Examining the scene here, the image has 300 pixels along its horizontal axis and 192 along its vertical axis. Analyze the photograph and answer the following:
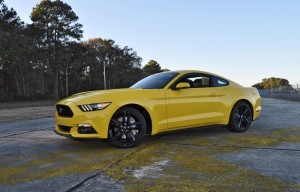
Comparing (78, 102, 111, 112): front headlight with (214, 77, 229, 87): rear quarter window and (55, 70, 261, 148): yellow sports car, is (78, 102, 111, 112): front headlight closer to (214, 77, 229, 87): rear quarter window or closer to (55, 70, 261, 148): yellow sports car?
(55, 70, 261, 148): yellow sports car

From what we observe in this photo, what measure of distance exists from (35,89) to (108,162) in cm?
4917

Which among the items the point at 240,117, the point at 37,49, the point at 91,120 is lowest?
the point at 240,117

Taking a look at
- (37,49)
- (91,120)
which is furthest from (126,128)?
(37,49)

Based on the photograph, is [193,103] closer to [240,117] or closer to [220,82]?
[220,82]

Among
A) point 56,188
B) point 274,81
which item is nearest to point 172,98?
point 56,188

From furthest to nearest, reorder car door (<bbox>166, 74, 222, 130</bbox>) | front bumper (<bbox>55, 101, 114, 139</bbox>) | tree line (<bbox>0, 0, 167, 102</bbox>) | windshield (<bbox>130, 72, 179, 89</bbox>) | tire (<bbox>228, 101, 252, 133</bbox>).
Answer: tree line (<bbox>0, 0, 167, 102</bbox>) → tire (<bbox>228, 101, 252, 133</bbox>) → windshield (<bbox>130, 72, 179, 89</bbox>) → car door (<bbox>166, 74, 222, 130</bbox>) → front bumper (<bbox>55, 101, 114, 139</bbox>)

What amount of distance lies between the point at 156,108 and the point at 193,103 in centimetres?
92

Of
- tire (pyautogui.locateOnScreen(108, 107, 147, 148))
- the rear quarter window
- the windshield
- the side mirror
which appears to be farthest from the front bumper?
the rear quarter window

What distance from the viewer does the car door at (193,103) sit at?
250 inches

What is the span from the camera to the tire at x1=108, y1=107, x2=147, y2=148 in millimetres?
5766

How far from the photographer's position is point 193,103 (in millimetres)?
6633

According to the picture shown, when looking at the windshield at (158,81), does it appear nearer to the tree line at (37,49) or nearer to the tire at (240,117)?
the tire at (240,117)

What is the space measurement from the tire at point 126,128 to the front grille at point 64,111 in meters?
0.73

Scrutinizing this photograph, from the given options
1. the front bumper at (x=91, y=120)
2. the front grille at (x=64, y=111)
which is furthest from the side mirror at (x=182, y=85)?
the front grille at (x=64, y=111)
